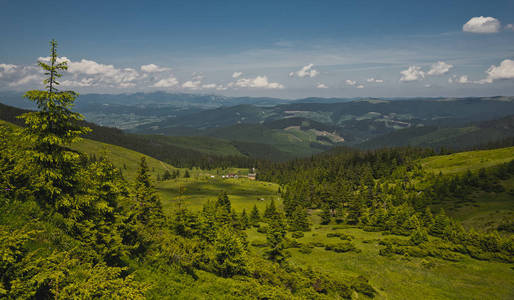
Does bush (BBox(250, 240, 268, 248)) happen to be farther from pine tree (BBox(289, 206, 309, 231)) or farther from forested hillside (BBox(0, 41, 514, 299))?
pine tree (BBox(289, 206, 309, 231))

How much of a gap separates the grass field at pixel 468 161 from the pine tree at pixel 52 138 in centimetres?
17850

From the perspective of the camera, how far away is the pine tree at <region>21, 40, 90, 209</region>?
19.4 metres

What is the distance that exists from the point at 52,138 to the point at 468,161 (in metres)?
206

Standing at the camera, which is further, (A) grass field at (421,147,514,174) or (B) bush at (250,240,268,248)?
(A) grass field at (421,147,514,174)

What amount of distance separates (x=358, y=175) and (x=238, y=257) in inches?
6152

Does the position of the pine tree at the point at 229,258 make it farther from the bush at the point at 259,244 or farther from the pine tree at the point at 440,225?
the pine tree at the point at 440,225

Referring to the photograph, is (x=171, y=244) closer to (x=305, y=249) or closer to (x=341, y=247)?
(x=305, y=249)

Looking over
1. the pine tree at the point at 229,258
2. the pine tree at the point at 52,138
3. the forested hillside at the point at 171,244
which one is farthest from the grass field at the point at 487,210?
the pine tree at the point at 52,138

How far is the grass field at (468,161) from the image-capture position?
147000 mm

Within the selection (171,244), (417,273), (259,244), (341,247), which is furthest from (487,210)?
(171,244)

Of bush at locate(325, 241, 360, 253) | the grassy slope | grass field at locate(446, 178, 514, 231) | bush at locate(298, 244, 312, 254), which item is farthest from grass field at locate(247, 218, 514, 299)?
grass field at locate(446, 178, 514, 231)

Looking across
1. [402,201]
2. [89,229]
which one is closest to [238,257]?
[89,229]

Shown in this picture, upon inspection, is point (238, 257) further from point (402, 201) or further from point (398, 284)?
point (402, 201)

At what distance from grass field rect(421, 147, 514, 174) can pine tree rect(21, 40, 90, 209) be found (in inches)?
7027
